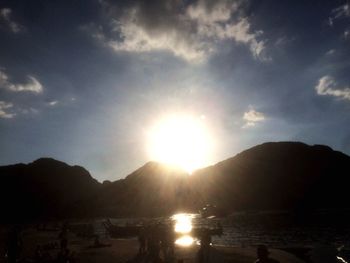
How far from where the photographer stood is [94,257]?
120ft

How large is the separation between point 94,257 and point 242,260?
16012 mm

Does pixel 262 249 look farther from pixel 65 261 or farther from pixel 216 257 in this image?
pixel 216 257

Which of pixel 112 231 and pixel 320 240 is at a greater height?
pixel 112 231

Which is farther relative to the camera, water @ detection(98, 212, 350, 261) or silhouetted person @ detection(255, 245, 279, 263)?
water @ detection(98, 212, 350, 261)

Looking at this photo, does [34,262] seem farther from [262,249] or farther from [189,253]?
[262,249]

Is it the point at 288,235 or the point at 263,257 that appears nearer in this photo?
the point at 263,257

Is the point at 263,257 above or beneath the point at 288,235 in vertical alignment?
above

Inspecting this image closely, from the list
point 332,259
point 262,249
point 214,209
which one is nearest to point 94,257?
point 332,259

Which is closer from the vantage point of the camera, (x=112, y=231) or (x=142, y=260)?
(x=142, y=260)

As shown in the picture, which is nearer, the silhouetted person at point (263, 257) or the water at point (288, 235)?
the silhouetted person at point (263, 257)

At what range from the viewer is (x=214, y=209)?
645 ft

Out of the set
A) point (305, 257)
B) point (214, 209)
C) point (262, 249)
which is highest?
point (214, 209)

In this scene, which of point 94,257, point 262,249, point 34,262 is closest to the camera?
point 262,249

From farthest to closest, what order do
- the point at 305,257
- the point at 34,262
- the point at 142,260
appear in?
the point at 305,257
the point at 142,260
the point at 34,262
